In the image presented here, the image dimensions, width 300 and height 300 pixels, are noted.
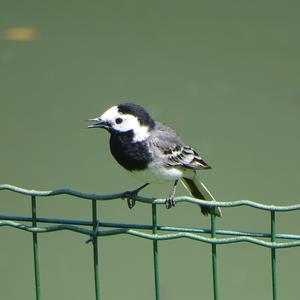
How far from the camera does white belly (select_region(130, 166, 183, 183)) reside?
12.0 feet

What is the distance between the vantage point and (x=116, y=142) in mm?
3652

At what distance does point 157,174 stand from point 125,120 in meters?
0.31

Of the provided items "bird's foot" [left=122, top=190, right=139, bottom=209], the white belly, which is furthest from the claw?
the white belly

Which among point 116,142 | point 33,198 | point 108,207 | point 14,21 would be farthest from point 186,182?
point 14,21

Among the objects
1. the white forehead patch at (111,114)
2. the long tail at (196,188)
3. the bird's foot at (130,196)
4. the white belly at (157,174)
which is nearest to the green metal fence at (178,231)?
the bird's foot at (130,196)

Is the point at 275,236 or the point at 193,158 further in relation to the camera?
the point at 193,158

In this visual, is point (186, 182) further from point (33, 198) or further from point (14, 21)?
point (14, 21)

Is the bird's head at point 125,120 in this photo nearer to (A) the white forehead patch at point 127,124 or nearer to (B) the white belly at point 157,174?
(A) the white forehead patch at point 127,124

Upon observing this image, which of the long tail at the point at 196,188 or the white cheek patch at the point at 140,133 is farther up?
the white cheek patch at the point at 140,133

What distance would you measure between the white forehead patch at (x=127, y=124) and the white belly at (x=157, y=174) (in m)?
0.14

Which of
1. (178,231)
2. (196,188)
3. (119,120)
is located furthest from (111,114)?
(178,231)

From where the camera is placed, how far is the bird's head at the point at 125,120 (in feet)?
11.4

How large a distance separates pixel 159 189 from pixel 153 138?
191 centimetres

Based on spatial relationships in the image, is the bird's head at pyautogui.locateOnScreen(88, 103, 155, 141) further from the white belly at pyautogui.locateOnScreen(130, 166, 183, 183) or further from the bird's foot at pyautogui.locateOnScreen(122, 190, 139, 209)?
the bird's foot at pyautogui.locateOnScreen(122, 190, 139, 209)
